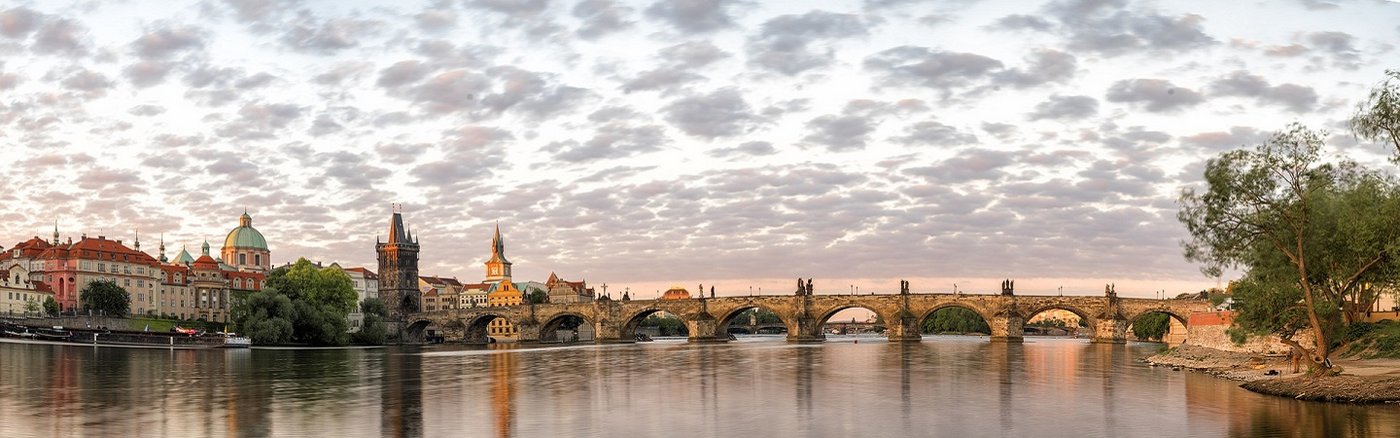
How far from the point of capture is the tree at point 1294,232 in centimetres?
3152

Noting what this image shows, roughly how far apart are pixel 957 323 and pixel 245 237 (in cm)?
11119

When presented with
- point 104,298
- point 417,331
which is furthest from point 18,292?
point 417,331

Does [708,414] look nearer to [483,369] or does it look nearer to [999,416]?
[999,416]

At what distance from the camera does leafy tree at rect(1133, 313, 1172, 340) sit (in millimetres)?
110750

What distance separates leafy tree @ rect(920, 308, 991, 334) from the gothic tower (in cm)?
8003

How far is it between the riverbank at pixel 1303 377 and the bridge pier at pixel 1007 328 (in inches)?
2060

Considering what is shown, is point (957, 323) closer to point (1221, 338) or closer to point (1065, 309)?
point (1065, 309)

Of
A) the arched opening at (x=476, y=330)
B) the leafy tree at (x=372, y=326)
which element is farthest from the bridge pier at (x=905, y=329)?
the leafy tree at (x=372, y=326)

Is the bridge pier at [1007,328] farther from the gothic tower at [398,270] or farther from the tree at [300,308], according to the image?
the gothic tower at [398,270]

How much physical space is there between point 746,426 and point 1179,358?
36.4 metres

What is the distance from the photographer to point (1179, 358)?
5403 centimetres

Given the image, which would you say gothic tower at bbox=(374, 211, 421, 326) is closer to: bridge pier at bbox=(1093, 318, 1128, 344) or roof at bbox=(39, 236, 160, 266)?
roof at bbox=(39, 236, 160, 266)

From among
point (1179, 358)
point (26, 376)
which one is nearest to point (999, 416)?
point (1179, 358)

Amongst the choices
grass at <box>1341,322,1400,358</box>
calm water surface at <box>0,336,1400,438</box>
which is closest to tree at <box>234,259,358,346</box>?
calm water surface at <box>0,336,1400,438</box>
